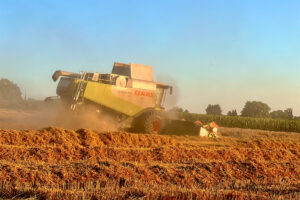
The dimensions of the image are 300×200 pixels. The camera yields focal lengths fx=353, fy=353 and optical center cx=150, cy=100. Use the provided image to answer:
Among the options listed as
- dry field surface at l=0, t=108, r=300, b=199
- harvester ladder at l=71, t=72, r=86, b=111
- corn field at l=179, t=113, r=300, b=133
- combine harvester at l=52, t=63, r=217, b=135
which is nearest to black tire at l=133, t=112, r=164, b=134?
combine harvester at l=52, t=63, r=217, b=135

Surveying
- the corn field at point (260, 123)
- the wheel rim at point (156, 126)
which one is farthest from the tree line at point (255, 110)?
the wheel rim at point (156, 126)

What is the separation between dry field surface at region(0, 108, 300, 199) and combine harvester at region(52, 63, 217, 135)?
8.47 feet

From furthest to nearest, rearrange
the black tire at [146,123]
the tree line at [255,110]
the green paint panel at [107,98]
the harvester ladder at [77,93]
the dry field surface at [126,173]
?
the tree line at [255,110], the black tire at [146,123], the green paint panel at [107,98], the harvester ladder at [77,93], the dry field surface at [126,173]

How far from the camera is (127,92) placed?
587 inches

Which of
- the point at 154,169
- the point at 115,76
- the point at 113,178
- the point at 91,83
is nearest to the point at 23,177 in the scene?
the point at 113,178

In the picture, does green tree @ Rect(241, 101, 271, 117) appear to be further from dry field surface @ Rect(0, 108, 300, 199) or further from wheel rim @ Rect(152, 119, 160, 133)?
dry field surface @ Rect(0, 108, 300, 199)

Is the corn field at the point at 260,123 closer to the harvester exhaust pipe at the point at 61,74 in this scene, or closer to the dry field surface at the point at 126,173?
the dry field surface at the point at 126,173

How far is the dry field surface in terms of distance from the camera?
19.2 ft

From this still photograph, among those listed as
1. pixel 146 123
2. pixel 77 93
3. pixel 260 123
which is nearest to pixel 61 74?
pixel 77 93

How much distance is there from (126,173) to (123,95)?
765 centimetres

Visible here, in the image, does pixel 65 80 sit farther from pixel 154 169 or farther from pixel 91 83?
pixel 154 169

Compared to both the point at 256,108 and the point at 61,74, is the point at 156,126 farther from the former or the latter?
the point at 256,108

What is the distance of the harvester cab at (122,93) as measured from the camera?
45.1ft

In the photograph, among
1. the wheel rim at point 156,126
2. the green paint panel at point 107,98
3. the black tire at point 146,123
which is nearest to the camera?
the green paint panel at point 107,98
